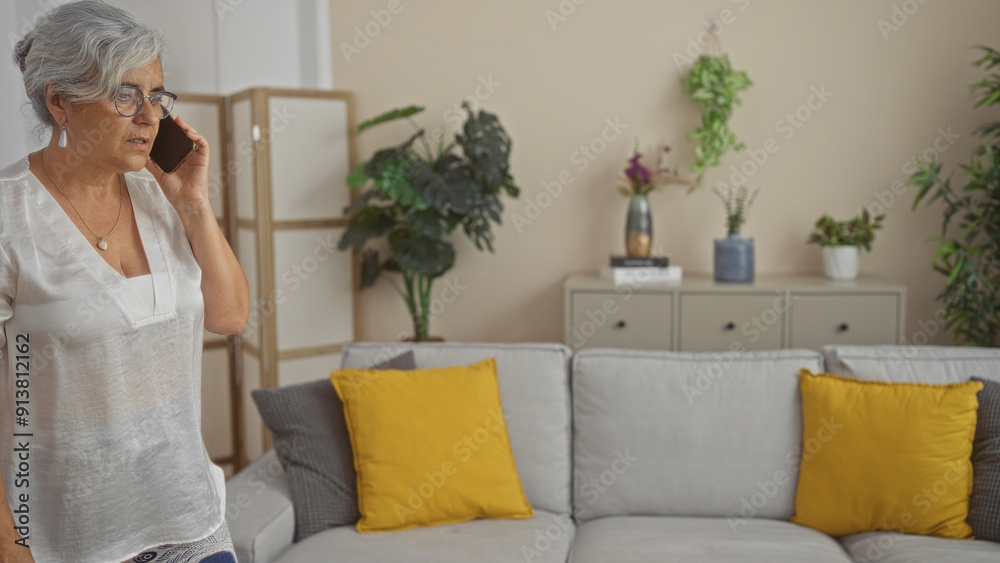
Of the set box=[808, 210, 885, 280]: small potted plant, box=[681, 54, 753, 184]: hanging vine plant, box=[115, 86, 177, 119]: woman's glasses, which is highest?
box=[681, 54, 753, 184]: hanging vine plant

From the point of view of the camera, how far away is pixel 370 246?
3967 mm

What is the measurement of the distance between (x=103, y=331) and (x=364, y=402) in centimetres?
121

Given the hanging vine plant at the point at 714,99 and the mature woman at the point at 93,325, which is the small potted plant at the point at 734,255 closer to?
the hanging vine plant at the point at 714,99

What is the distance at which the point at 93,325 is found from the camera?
109cm

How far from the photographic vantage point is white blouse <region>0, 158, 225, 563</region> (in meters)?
1.07

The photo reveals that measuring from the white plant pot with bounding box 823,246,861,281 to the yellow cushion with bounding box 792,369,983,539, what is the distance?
1234mm

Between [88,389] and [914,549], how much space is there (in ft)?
6.31

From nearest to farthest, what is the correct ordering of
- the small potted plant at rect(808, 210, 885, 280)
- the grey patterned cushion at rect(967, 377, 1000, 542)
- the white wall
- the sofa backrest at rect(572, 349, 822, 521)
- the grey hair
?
the grey hair
the grey patterned cushion at rect(967, 377, 1000, 542)
the sofa backrest at rect(572, 349, 822, 521)
the small potted plant at rect(808, 210, 885, 280)
the white wall

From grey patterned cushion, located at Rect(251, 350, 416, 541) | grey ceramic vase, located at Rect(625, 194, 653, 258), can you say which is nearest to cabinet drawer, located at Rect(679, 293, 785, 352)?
grey ceramic vase, located at Rect(625, 194, 653, 258)

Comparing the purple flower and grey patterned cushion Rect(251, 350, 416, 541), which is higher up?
the purple flower

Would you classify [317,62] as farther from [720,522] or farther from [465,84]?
[720,522]

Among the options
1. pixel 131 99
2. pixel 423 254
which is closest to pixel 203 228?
pixel 131 99

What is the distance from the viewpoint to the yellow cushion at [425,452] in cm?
221

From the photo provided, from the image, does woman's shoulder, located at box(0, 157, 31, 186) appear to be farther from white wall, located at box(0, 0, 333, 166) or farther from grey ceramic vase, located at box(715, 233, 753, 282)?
grey ceramic vase, located at box(715, 233, 753, 282)
